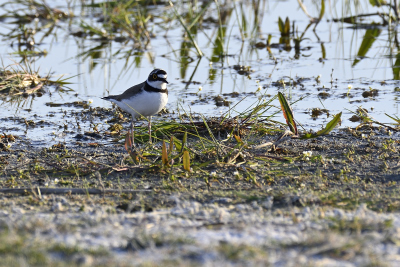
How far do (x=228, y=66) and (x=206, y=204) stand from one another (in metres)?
5.85

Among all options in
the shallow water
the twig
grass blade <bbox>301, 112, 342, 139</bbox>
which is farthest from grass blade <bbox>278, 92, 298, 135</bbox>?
the twig

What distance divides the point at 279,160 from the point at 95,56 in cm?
597

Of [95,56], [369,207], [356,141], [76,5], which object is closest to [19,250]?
[369,207]

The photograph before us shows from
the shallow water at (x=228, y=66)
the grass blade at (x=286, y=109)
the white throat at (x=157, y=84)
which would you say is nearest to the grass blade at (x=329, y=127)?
the grass blade at (x=286, y=109)

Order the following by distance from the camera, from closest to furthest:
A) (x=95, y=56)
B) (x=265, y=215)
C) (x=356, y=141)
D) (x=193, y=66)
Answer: (x=265, y=215) < (x=356, y=141) < (x=193, y=66) < (x=95, y=56)

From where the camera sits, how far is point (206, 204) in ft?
14.6

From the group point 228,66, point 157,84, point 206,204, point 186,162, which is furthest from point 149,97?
point 228,66

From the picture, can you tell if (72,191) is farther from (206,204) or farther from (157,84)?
(157,84)

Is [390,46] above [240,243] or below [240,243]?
above

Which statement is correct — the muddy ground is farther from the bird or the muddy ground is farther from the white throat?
the white throat

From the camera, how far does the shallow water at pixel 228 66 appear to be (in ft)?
26.3

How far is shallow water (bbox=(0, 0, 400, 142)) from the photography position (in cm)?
801

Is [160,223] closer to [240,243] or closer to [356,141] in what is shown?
[240,243]

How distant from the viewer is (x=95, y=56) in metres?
10.8
